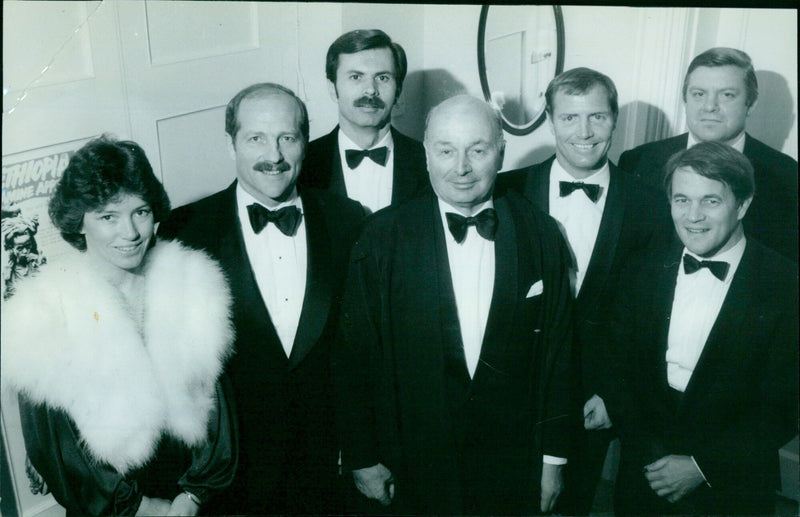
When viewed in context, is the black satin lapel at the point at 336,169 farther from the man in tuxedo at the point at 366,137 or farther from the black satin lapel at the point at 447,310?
the black satin lapel at the point at 447,310

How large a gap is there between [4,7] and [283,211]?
866mm

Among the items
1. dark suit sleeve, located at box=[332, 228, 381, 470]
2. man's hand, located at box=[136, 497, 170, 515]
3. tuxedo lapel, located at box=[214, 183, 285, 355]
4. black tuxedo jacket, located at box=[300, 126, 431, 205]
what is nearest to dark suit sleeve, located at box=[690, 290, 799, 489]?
dark suit sleeve, located at box=[332, 228, 381, 470]

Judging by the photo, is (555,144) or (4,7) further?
(555,144)

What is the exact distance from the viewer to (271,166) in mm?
1653

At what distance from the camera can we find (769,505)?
1889 millimetres

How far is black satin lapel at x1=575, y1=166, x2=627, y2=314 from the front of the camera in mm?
1791

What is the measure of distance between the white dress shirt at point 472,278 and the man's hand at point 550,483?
412 millimetres

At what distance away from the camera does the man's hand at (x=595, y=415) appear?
1887 mm

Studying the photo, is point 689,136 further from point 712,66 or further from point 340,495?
point 340,495

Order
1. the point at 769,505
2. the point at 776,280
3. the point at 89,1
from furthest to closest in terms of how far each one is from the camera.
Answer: the point at 769,505, the point at 776,280, the point at 89,1

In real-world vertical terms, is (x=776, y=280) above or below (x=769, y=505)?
above

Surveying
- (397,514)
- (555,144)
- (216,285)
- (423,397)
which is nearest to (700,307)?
(555,144)

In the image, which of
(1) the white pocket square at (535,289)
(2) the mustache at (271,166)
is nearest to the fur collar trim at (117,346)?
(2) the mustache at (271,166)

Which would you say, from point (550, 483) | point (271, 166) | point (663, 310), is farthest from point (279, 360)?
point (663, 310)
